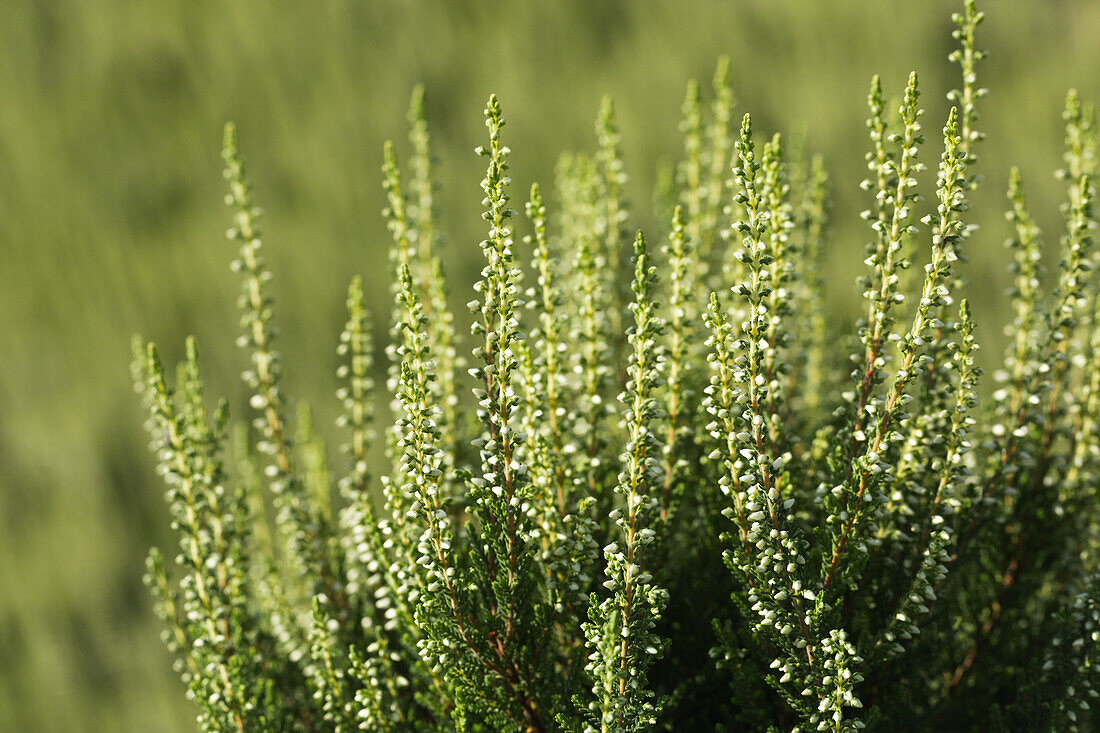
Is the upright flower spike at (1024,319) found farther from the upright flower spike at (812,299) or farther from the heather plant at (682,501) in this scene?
the upright flower spike at (812,299)

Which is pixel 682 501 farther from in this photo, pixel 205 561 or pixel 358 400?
pixel 205 561

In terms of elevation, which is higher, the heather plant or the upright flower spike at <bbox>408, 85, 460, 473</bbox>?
the upright flower spike at <bbox>408, 85, 460, 473</bbox>

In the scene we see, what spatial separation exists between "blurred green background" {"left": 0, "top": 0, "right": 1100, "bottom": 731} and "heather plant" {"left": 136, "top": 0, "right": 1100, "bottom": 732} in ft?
2.48

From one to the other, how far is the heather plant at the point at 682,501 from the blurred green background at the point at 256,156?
75 centimetres

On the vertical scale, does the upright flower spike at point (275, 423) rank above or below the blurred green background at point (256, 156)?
below

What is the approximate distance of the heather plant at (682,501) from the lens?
0.63 m

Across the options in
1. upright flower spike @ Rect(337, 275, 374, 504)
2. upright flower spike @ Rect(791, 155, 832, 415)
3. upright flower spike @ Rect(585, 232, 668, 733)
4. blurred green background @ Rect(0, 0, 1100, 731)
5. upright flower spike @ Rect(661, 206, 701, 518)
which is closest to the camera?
upright flower spike @ Rect(585, 232, 668, 733)

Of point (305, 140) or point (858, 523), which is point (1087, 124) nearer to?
point (858, 523)

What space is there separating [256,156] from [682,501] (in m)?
1.29

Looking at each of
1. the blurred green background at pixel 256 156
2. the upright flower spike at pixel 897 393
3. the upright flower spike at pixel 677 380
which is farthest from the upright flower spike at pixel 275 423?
the blurred green background at pixel 256 156

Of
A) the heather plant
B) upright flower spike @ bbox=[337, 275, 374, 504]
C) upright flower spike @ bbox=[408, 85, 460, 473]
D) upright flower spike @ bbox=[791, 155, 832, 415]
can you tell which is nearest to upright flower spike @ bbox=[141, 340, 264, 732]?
the heather plant

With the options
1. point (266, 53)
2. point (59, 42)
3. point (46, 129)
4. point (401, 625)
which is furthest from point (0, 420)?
point (401, 625)

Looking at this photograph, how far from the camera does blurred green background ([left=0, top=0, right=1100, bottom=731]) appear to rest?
64.9 inches

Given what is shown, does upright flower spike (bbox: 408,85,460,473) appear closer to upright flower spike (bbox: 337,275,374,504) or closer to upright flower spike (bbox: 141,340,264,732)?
upright flower spike (bbox: 337,275,374,504)
